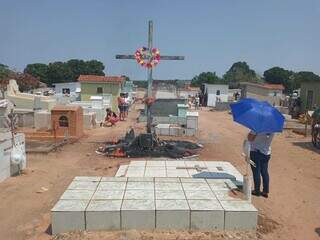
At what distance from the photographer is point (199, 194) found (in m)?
6.84

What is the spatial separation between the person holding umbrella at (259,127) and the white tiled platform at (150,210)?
1.08 meters

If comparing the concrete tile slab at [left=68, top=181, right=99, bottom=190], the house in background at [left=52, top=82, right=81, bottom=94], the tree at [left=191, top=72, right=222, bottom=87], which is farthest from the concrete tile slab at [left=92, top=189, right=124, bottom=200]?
the tree at [left=191, top=72, right=222, bottom=87]

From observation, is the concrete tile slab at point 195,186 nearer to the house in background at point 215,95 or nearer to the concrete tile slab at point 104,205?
the concrete tile slab at point 104,205

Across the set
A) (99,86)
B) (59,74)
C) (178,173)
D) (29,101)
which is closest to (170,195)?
(178,173)

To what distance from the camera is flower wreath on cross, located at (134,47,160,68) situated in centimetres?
1291

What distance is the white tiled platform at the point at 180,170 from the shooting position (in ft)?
29.0

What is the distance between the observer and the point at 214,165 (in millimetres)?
9938

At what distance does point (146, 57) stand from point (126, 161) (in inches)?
128

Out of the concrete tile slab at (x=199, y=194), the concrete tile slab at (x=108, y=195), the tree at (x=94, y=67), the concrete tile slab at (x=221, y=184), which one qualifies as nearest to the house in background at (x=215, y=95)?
the tree at (x=94, y=67)

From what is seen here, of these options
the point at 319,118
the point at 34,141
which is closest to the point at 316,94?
the point at 319,118

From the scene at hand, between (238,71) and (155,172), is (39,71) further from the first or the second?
(155,172)

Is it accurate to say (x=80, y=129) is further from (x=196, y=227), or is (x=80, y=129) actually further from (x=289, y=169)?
(x=196, y=227)

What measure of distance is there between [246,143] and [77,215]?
9.84 feet

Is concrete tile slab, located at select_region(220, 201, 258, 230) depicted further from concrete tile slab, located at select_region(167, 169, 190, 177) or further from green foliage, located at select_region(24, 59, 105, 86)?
green foliage, located at select_region(24, 59, 105, 86)
